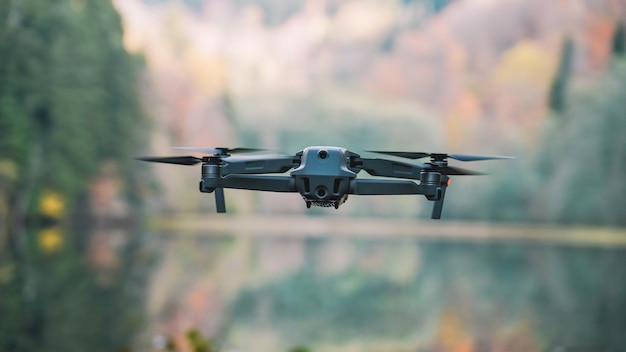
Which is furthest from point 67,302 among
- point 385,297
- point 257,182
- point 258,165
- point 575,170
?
point 575,170

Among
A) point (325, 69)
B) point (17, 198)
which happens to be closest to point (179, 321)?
point (17, 198)

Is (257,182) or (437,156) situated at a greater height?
(437,156)

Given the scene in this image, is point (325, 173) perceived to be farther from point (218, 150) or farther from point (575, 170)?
point (575, 170)

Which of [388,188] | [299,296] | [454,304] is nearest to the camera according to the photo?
[388,188]

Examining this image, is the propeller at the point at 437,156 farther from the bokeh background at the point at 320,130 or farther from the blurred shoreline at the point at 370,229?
the blurred shoreline at the point at 370,229

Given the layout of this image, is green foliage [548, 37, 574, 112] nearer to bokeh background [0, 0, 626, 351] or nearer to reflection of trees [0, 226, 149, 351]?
bokeh background [0, 0, 626, 351]

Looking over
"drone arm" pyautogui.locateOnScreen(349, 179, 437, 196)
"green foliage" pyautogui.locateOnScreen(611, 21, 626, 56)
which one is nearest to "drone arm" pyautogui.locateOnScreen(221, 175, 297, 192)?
"drone arm" pyautogui.locateOnScreen(349, 179, 437, 196)
